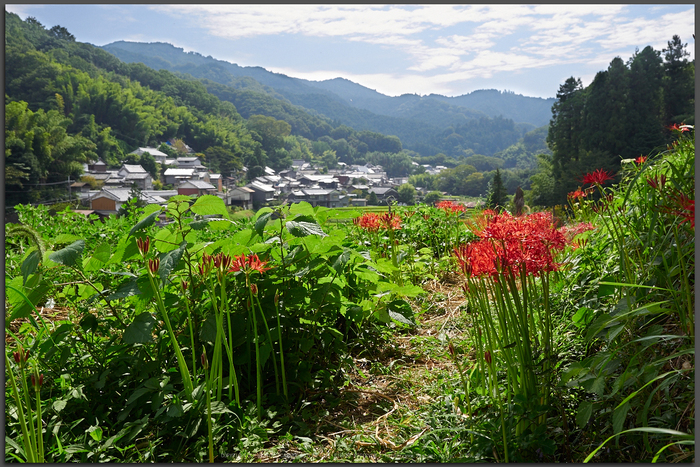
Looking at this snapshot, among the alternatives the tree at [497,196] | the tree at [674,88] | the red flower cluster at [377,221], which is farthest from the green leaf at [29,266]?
the tree at [674,88]

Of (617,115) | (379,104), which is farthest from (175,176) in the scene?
(379,104)

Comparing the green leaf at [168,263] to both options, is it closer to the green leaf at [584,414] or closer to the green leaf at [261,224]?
the green leaf at [261,224]

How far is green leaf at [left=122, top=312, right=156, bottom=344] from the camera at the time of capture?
966mm

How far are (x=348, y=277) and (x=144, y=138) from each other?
95.2ft

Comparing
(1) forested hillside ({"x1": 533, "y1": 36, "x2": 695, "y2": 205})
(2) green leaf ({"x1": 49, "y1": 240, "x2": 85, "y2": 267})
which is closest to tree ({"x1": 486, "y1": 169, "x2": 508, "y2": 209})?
(2) green leaf ({"x1": 49, "y1": 240, "x2": 85, "y2": 267})

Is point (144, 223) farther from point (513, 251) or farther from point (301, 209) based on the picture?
point (513, 251)

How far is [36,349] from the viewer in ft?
3.74

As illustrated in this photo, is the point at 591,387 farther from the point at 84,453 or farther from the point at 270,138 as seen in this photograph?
the point at 270,138

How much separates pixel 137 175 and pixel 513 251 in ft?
67.6

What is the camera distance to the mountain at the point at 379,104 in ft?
106

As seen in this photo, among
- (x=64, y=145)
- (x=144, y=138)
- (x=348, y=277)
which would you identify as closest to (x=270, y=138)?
(x=144, y=138)

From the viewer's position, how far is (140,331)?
986 millimetres

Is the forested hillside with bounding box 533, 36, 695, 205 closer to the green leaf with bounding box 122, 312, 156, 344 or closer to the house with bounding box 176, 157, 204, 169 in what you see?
the green leaf with bounding box 122, 312, 156, 344

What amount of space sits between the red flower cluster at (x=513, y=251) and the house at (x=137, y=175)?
1871cm
